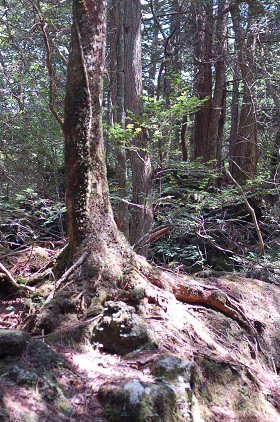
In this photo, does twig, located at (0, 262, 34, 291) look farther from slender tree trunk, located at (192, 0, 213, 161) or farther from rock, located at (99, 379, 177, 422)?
slender tree trunk, located at (192, 0, 213, 161)

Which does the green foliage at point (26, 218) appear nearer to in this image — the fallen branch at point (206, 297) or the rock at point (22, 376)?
the fallen branch at point (206, 297)

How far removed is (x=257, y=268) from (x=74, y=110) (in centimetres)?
470

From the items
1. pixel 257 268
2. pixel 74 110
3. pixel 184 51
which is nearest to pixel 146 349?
pixel 74 110

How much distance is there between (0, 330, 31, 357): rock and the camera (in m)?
2.36

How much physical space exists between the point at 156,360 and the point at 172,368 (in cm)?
15

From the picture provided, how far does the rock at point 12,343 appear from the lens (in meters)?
2.36

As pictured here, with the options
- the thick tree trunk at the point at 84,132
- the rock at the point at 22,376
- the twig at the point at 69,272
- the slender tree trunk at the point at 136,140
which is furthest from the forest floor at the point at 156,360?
the slender tree trunk at the point at 136,140

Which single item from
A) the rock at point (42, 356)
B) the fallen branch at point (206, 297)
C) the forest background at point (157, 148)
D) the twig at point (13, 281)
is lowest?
the fallen branch at point (206, 297)

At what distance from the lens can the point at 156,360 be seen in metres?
2.72

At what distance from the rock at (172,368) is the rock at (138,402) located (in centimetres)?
15

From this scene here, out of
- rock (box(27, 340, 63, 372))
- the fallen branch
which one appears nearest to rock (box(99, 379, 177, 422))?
rock (box(27, 340, 63, 372))

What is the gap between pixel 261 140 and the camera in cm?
1130

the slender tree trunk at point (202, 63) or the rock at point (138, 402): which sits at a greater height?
the slender tree trunk at point (202, 63)

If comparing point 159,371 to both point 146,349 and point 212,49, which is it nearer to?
point 146,349
